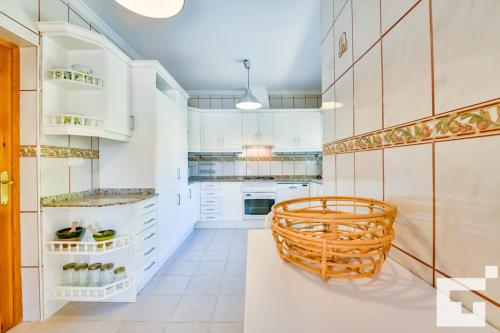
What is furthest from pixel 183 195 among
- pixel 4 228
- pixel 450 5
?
pixel 450 5

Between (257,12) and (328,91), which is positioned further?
(257,12)

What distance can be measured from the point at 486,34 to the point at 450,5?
117 millimetres

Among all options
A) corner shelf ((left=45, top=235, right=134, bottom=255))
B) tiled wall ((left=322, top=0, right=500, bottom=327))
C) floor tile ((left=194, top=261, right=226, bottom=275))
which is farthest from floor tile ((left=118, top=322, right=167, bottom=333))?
tiled wall ((left=322, top=0, right=500, bottom=327))

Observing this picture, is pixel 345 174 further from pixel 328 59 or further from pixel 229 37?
pixel 229 37

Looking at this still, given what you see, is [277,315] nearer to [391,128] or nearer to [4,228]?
[391,128]

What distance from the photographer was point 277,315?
0.36 metres

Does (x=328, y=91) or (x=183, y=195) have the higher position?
(x=328, y=91)

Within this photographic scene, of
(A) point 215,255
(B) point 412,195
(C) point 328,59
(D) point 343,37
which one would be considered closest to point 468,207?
(B) point 412,195

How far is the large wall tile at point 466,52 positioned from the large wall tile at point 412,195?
13cm

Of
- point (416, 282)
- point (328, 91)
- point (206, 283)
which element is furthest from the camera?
point (206, 283)

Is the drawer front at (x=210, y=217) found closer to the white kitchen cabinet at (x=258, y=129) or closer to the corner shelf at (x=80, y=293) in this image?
the white kitchen cabinet at (x=258, y=129)

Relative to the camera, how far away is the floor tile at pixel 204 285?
195 cm

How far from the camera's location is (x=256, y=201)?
3834 mm

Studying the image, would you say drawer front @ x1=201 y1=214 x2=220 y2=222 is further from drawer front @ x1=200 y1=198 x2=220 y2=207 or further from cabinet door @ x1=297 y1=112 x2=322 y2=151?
cabinet door @ x1=297 y1=112 x2=322 y2=151
